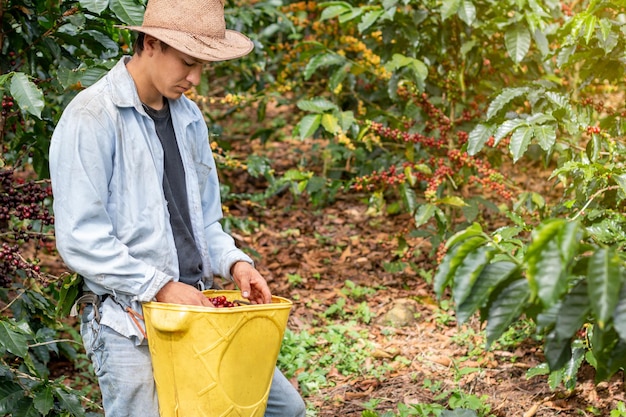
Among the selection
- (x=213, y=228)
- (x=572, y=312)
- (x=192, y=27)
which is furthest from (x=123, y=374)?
(x=572, y=312)

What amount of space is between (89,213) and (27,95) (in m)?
0.61

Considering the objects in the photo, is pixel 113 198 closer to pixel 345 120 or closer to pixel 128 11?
pixel 128 11

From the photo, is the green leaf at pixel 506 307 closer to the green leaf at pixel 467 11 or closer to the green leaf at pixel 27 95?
the green leaf at pixel 27 95

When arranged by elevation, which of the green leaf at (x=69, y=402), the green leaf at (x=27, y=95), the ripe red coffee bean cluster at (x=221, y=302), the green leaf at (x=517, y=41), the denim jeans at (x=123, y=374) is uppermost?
the green leaf at (x=517, y=41)

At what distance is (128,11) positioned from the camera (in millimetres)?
2498

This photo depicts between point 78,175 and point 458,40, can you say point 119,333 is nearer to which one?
point 78,175

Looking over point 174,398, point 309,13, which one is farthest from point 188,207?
point 309,13

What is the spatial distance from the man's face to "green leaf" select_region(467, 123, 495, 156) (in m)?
1.67

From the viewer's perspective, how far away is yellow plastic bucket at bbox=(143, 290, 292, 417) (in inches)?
78.2

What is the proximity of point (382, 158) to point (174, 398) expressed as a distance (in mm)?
2838

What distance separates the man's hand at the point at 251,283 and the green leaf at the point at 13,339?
0.72 meters

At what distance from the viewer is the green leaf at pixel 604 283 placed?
4.38ft

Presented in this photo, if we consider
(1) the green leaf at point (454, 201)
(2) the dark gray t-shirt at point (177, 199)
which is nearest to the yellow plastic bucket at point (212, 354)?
(2) the dark gray t-shirt at point (177, 199)

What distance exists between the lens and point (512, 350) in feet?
12.0
